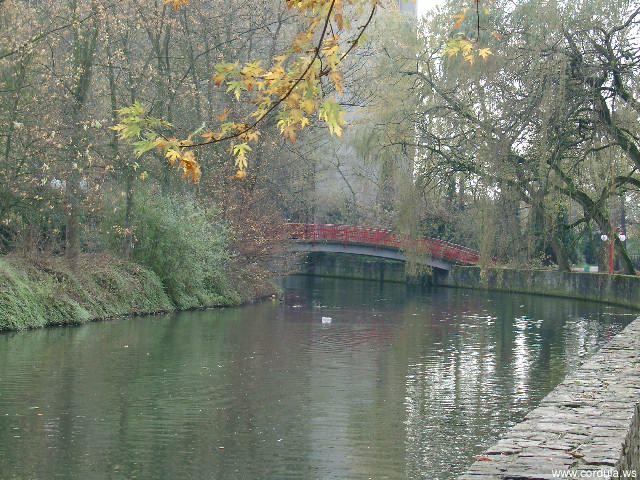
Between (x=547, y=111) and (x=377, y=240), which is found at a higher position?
(x=547, y=111)

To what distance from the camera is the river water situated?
436 inches

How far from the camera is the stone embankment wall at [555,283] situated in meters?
38.4

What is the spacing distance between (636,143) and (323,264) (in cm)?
3556

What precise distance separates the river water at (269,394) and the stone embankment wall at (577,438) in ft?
5.18

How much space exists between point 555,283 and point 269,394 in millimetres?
31230

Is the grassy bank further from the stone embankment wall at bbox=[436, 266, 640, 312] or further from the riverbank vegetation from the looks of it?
the stone embankment wall at bbox=[436, 266, 640, 312]

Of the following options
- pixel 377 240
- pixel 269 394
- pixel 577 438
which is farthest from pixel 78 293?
pixel 377 240

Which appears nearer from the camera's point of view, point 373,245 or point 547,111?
point 547,111

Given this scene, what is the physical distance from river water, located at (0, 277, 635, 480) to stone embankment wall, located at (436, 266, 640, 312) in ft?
29.0

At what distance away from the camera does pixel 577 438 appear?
24.9 feet

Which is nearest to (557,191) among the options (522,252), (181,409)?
(522,252)

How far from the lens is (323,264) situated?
214ft

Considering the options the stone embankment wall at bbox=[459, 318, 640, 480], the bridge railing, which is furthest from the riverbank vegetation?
the stone embankment wall at bbox=[459, 318, 640, 480]

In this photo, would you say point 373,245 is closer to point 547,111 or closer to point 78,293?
point 547,111
